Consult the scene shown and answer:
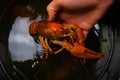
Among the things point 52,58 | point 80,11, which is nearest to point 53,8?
point 80,11

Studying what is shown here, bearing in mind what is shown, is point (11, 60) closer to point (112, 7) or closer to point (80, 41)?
point (80, 41)

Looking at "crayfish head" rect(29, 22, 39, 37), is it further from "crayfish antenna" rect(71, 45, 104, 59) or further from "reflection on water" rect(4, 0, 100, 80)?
"crayfish antenna" rect(71, 45, 104, 59)

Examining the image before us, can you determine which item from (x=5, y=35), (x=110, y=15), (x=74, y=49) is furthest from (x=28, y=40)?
(x=110, y=15)

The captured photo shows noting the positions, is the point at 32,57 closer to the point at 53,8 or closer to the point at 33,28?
the point at 33,28

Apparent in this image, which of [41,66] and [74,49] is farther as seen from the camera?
[41,66]

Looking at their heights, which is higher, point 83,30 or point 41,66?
point 83,30
